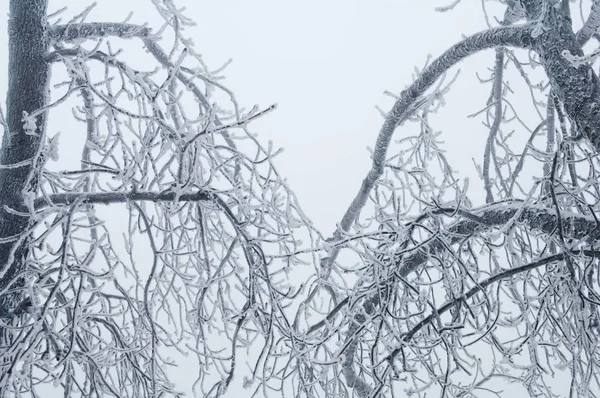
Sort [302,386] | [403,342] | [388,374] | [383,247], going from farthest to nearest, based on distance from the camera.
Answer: [383,247]
[302,386]
[388,374]
[403,342]

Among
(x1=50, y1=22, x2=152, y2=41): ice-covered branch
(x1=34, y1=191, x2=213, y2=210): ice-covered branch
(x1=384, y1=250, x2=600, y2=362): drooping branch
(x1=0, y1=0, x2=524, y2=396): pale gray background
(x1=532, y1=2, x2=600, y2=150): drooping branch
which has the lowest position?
(x1=384, y1=250, x2=600, y2=362): drooping branch

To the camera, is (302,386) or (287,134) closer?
(302,386)

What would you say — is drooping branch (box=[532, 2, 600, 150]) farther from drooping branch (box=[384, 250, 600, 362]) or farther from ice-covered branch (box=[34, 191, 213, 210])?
ice-covered branch (box=[34, 191, 213, 210])

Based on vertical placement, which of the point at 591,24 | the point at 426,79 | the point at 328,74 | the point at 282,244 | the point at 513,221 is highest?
the point at 328,74

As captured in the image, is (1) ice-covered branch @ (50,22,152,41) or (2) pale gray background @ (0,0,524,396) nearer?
(1) ice-covered branch @ (50,22,152,41)

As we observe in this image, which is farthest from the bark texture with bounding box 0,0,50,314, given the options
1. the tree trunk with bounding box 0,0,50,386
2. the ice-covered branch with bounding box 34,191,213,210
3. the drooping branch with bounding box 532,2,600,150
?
the drooping branch with bounding box 532,2,600,150

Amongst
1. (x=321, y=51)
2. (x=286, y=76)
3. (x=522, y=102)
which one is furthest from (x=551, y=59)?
(x=321, y=51)

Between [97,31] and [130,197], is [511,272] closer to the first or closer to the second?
[130,197]

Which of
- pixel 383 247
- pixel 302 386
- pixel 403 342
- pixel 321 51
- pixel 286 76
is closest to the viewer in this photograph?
pixel 403 342

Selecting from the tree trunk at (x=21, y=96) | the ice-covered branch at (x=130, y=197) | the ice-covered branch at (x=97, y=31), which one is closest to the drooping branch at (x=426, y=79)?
the ice-covered branch at (x=130, y=197)

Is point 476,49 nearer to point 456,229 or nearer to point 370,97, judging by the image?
point 456,229

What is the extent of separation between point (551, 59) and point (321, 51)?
396 ft

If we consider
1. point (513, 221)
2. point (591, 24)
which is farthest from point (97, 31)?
point (591, 24)

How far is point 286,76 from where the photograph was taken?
8912 centimetres
